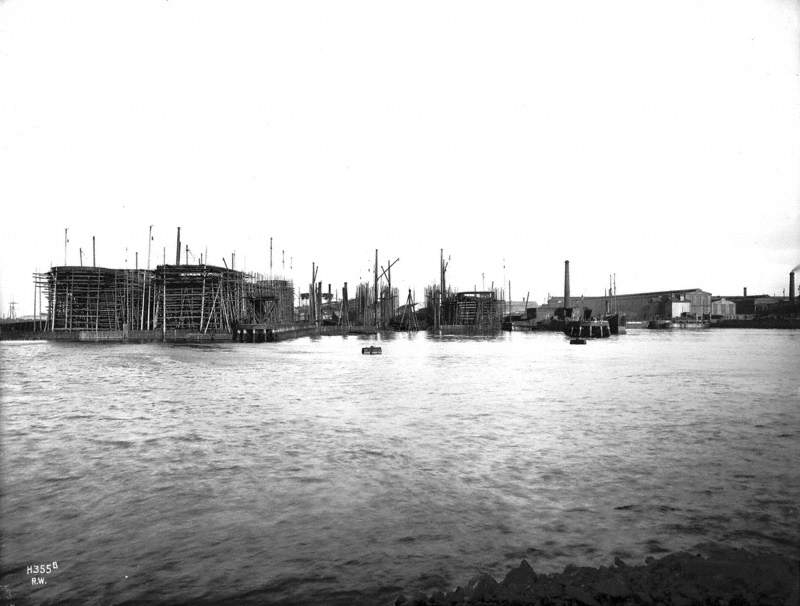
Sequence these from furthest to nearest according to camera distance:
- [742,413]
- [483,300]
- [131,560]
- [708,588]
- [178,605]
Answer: [483,300], [742,413], [131,560], [178,605], [708,588]

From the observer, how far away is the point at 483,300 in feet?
252

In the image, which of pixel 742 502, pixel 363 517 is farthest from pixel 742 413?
pixel 363 517

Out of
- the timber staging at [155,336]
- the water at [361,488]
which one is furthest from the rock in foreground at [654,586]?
the timber staging at [155,336]

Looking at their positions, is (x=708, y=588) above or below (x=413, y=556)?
above

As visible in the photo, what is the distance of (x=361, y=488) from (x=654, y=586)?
4.49 metres

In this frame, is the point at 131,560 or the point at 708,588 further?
the point at 131,560

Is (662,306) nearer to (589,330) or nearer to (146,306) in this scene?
(589,330)

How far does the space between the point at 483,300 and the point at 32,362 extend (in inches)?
2247

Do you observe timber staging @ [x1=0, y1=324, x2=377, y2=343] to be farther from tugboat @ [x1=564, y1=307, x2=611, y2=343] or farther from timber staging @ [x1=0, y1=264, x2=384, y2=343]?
tugboat @ [x1=564, y1=307, x2=611, y2=343]

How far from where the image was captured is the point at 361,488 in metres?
7.84

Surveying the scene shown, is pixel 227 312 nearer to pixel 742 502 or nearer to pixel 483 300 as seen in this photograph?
pixel 483 300

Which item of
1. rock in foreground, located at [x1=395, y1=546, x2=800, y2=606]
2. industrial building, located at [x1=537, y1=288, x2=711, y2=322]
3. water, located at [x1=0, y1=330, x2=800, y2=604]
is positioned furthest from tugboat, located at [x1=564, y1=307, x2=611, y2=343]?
rock in foreground, located at [x1=395, y1=546, x2=800, y2=606]

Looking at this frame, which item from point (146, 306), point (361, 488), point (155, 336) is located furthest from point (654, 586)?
point (146, 306)

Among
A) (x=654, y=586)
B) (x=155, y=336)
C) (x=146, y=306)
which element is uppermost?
(x=146, y=306)
